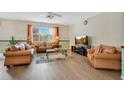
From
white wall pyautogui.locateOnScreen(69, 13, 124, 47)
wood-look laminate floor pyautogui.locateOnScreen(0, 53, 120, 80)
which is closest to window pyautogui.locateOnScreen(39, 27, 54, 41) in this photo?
white wall pyautogui.locateOnScreen(69, 13, 124, 47)

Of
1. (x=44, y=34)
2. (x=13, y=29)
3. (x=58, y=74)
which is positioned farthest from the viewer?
(x=44, y=34)

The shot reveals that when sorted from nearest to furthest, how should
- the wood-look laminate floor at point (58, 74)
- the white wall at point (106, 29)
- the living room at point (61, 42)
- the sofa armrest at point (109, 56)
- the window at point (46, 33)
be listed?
the wood-look laminate floor at point (58, 74)
the living room at point (61, 42)
the sofa armrest at point (109, 56)
the white wall at point (106, 29)
the window at point (46, 33)

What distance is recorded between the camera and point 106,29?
Answer: 5.25 metres

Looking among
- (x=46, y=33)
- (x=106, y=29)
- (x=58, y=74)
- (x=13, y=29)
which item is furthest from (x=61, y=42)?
(x=58, y=74)

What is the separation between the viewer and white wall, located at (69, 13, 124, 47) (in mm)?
4454

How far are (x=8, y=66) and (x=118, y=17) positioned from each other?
4449 mm

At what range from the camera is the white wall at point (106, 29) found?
4454 millimetres

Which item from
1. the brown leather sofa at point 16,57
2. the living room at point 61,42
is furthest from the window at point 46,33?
the brown leather sofa at point 16,57

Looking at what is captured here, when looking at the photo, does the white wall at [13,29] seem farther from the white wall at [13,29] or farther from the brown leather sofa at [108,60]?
the brown leather sofa at [108,60]

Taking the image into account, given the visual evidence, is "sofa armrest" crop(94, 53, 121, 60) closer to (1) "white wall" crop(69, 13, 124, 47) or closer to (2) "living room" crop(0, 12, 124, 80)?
(2) "living room" crop(0, 12, 124, 80)

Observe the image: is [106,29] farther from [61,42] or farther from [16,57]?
[61,42]

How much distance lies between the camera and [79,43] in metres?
7.53
